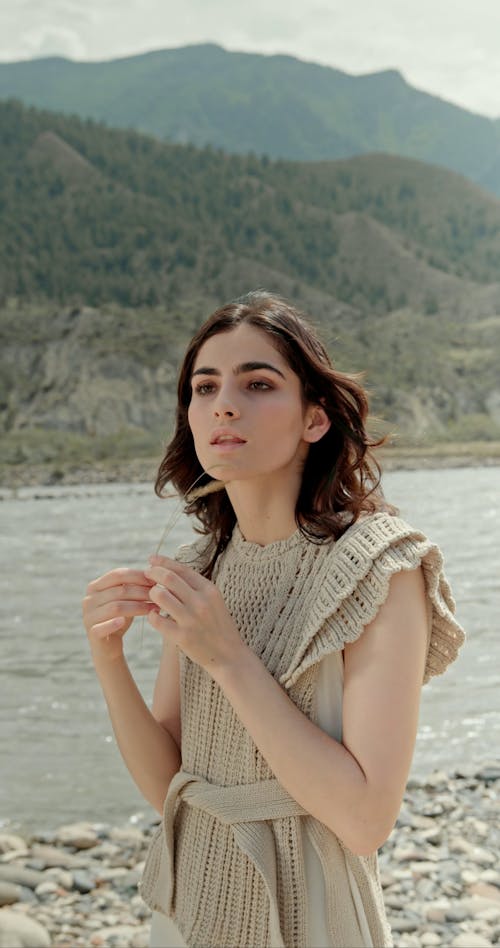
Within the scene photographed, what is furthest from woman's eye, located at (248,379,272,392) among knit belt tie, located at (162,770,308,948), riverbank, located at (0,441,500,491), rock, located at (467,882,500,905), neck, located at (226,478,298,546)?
riverbank, located at (0,441,500,491)

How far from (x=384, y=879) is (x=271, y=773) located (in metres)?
3.54

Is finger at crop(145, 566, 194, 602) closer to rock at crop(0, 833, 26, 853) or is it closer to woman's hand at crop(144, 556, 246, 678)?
woman's hand at crop(144, 556, 246, 678)

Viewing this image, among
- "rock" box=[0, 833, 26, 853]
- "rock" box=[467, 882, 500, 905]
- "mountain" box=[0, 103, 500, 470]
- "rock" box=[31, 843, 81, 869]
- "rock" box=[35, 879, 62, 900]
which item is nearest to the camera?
"rock" box=[467, 882, 500, 905]

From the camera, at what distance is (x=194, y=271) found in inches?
2894

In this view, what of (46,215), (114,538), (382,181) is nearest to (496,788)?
(114,538)

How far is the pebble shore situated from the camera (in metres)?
4.14

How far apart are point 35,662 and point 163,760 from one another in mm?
9108

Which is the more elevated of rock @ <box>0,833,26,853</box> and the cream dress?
the cream dress

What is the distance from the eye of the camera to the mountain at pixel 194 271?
49688mm

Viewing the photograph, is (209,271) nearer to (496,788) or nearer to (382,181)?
(382,181)

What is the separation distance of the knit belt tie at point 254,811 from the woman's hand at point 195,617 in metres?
0.19

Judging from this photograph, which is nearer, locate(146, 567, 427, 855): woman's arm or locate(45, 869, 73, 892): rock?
locate(146, 567, 427, 855): woman's arm

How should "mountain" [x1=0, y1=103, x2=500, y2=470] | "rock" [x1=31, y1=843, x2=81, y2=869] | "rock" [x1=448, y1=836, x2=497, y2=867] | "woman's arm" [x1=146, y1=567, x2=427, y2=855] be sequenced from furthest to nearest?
1. "mountain" [x1=0, y1=103, x2=500, y2=470]
2. "rock" [x1=31, y1=843, x2=81, y2=869]
3. "rock" [x1=448, y1=836, x2=497, y2=867]
4. "woman's arm" [x1=146, y1=567, x2=427, y2=855]

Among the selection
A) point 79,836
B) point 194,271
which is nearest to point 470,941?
point 79,836
